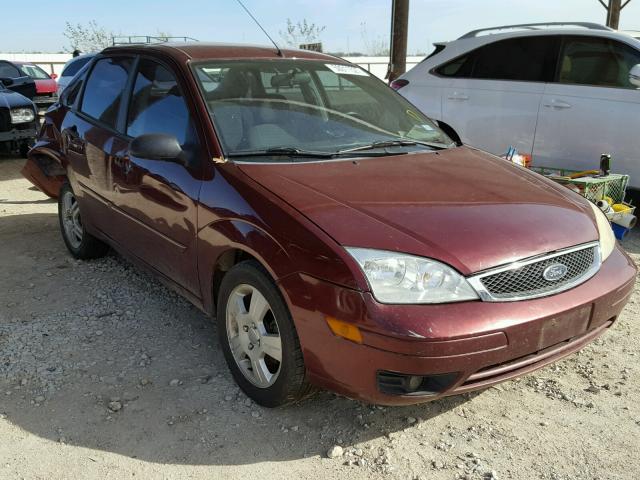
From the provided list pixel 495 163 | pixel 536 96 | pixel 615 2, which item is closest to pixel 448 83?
pixel 536 96

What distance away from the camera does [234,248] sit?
275cm

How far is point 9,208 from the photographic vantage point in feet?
21.7

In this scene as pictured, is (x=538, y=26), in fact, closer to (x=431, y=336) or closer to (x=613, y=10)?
(x=431, y=336)

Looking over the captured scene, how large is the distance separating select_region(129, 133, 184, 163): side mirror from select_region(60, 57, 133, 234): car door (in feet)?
2.85

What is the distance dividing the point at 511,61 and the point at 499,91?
32 cm

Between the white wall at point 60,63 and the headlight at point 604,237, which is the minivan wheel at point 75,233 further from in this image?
the white wall at point 60,63

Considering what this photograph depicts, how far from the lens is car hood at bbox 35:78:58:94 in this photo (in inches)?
658

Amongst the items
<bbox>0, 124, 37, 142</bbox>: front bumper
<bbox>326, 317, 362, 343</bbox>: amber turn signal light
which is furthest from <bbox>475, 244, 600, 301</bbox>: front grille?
<bbox>0, 124, 37, 142</bbox>: front bumper

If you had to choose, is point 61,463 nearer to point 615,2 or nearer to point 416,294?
point 416,294

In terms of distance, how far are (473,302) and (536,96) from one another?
432 cm

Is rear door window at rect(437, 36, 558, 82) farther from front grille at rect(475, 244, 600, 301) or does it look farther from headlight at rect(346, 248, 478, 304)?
headlight at rect(346, 248, 478, 304)

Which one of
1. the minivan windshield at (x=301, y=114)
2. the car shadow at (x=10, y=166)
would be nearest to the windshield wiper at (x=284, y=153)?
the minivan windshield at (x=301, y=114)

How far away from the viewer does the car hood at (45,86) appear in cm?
1671

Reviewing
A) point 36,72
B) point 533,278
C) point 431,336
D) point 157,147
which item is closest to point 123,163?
point 157,147
